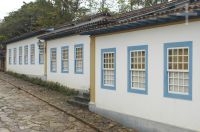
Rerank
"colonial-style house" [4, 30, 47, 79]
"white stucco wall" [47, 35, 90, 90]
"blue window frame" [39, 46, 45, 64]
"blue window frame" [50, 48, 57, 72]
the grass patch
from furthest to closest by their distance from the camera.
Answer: "colonial-style house" [4, 30, 47, 79]
"blue window frame" [39, 46, 45, 64]
"blue window frame" [50, 48, 57, 72]
the grass patch
"white stucco wall" [47, 35, 90, 90]

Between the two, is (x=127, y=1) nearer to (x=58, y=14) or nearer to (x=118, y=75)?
(x=58, y=14)

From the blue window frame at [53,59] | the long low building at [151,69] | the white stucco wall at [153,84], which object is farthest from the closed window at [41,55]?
the white stucco wall at [153,84]

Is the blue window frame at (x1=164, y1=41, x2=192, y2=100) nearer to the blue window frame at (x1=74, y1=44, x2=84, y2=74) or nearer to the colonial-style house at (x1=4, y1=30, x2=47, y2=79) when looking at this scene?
the blue window frame at (x1=74, y1=44, x2=84, y2=74)

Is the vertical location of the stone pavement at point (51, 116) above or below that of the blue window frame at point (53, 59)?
below

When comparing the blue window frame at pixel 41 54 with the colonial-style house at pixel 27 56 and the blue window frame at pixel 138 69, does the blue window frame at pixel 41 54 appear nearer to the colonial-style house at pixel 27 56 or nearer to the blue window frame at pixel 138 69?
the colonial-style house at pixel 27 56

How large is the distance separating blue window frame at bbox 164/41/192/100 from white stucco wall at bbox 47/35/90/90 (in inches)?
322

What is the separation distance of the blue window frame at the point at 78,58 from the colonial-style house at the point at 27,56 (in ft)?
17.8

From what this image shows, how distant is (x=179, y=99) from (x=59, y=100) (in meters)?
9.30

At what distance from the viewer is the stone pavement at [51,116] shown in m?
13.3

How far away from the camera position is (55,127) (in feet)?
44.1

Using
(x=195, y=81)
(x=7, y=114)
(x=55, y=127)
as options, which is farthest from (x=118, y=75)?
(x=7, y=114)

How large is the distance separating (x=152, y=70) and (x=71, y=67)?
9.72 metres

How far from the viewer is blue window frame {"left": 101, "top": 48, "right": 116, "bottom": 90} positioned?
14.2m

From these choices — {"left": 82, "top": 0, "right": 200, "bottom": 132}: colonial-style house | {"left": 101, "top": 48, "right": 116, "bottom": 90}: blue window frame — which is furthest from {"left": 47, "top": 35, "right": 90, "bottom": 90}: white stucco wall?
{"left": 101, "top": 48, "right": 116, "bottom": 90}: blue window frame
